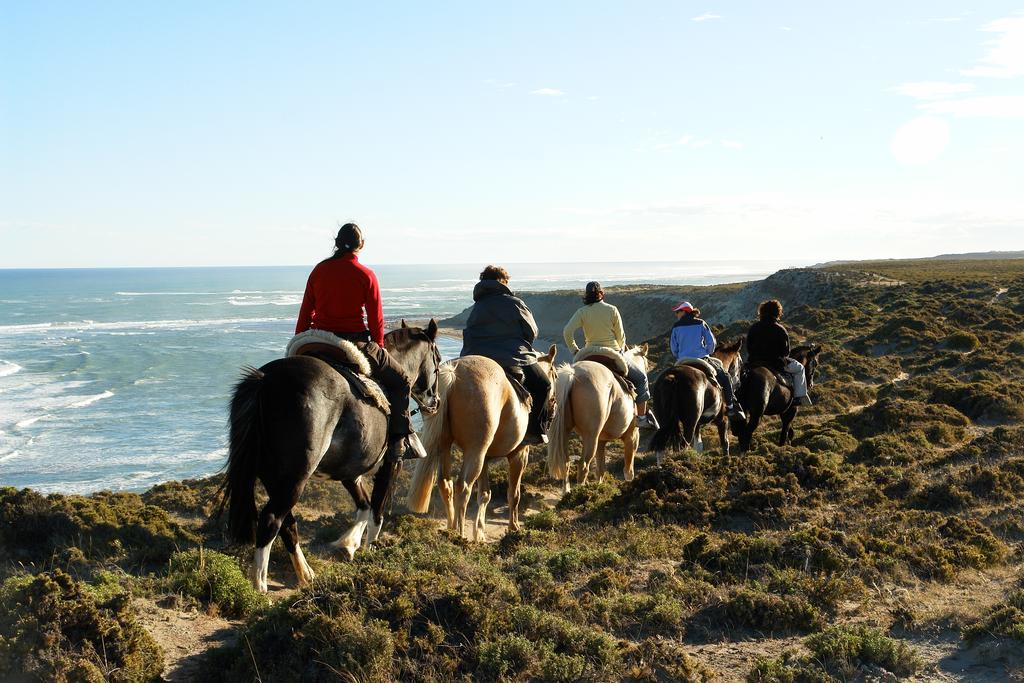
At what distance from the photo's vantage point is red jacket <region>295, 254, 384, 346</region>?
7383 mm

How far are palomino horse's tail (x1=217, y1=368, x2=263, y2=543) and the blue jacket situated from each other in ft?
27.4

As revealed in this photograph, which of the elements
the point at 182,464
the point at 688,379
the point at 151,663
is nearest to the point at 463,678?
the point at 151,663

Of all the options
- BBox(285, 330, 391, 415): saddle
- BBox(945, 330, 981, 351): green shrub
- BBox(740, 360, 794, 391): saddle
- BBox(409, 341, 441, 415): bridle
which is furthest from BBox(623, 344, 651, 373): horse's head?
BBox(945, 330, 981, 351): green shrub

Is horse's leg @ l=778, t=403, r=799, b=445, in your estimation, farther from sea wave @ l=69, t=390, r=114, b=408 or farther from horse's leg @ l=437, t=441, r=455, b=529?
sea wave @ l=69, t=390, r=114, b=408

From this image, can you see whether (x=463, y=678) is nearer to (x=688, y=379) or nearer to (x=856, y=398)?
(x=688, y=379)

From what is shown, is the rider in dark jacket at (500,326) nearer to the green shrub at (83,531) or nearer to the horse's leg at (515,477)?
the horse's leg at (515,477)

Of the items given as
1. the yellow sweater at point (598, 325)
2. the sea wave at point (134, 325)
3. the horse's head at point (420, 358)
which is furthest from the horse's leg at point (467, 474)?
the sea wave at point (134, 325)

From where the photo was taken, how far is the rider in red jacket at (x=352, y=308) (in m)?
7.39

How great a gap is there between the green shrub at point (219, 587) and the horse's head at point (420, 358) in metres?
2.57

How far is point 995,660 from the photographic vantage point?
5258mm

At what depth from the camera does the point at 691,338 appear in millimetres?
13312

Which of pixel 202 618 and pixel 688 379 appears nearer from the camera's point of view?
pixel 202 618

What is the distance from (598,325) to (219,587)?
707cm

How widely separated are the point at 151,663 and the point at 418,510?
414 cm
